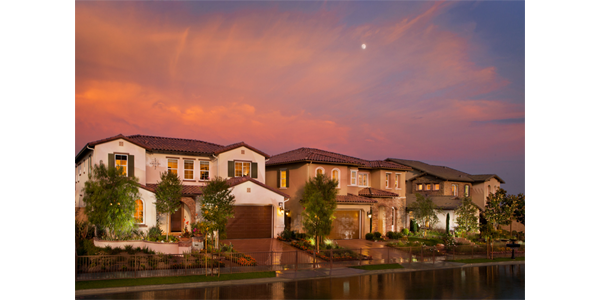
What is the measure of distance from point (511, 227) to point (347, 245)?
65.0 ft

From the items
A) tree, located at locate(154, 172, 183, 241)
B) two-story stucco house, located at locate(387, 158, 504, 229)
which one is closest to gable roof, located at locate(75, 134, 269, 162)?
tree, located at locate(154, 172, 183, 241)

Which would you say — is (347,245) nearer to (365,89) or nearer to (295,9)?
(365,89)

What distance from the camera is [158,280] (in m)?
16.6

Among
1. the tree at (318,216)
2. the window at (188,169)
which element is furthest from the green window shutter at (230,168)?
the tree at (318,216)

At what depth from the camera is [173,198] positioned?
84.5 ft

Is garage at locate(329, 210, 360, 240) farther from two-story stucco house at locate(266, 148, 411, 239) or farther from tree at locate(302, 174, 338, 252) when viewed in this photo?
tree at locate(302, 174, 338, 252)

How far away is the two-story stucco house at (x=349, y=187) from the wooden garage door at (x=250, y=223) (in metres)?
Result: 3.03

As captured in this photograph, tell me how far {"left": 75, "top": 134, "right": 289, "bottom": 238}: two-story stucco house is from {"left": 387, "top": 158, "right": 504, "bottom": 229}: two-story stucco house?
61.2 feet

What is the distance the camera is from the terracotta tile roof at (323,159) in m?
32.8

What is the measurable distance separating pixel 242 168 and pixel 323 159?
21.6 feet

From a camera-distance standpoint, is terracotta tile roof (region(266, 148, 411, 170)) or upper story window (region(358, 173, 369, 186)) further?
upper story window (region(358, 173, 369, 186))

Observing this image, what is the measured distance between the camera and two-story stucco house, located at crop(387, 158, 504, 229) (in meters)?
43.0

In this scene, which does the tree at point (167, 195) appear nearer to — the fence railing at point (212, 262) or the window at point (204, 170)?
the fence railing at point (212, 262)
